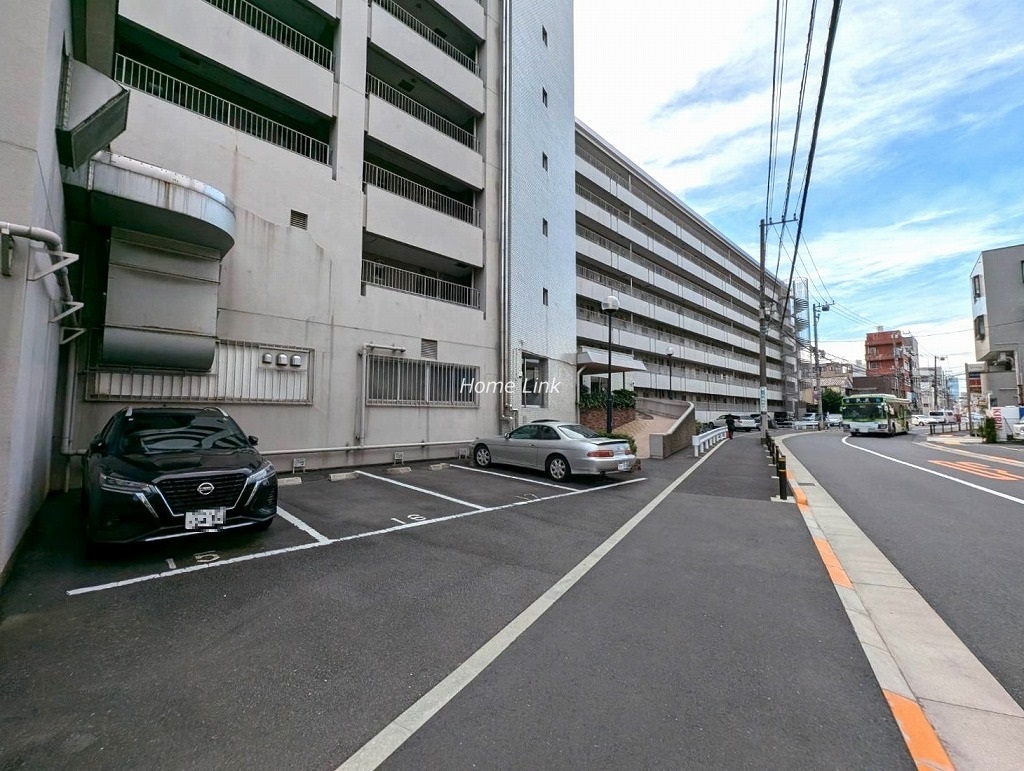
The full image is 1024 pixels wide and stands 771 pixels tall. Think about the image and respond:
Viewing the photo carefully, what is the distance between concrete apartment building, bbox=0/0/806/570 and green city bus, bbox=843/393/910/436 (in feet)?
77.2

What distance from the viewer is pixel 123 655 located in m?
3.24

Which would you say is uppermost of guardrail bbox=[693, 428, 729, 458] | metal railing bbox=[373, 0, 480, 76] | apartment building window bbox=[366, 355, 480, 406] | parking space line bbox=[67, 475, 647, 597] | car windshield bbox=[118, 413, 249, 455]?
metal railing bbox=[373, 0, 480, 76]

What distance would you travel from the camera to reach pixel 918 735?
2.49 meters

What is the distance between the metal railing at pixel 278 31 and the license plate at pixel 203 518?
40.8ft

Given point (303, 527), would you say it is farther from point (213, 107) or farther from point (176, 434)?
point (213, 107)

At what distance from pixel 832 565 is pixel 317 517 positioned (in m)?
6.82

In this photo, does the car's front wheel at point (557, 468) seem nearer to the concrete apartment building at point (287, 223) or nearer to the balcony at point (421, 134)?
the concrete apartment building at point (287, 223)

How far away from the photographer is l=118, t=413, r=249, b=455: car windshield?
576 centimetres

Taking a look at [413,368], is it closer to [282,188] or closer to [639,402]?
[282,188]

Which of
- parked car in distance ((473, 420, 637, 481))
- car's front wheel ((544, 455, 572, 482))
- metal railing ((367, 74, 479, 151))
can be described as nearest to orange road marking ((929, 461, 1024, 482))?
parked car in distance ((473, 420, 637, 481))

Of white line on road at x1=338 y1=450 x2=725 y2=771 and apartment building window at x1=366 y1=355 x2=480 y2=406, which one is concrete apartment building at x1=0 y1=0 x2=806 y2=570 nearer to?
apartment building window at x1=366 y1=355 x2=480 y2=406

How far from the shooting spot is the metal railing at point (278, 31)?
11930mm

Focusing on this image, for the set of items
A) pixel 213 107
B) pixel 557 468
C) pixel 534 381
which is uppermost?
pixel 213 107

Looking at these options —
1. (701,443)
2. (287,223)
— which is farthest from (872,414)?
(287,223)
